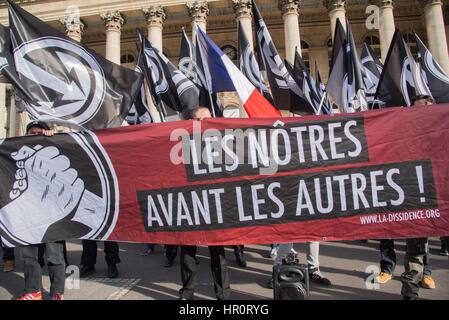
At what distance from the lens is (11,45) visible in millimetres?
4262

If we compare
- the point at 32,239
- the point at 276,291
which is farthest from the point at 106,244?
the point at 276,291

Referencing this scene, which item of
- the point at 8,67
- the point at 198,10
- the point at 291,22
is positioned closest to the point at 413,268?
the point at 8,67

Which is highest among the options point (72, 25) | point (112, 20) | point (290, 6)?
point (112, 20)

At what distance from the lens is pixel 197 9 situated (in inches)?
794

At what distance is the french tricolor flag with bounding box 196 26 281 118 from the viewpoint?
473 cm

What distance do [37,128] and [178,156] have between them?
213cm

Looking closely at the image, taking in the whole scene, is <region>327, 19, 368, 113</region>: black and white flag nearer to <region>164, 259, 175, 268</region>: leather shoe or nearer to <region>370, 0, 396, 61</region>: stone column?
<region>164, 259, 175, 268</region>: leather shoe

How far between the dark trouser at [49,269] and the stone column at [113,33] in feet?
62.9

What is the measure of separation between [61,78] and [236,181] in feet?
9.55

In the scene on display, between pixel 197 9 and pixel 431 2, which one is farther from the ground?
pixel 197 9

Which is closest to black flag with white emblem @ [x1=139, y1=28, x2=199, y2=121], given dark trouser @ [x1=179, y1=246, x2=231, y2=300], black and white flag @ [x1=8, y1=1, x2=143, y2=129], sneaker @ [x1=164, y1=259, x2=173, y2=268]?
black and white flag @ [x1=8, y1=1, x2=143, y2=129]

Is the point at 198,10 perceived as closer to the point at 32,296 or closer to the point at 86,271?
the point at 86,271

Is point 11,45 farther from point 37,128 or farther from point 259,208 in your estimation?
point 259,208

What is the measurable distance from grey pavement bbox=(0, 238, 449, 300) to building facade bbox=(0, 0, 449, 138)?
1536 centimetres
